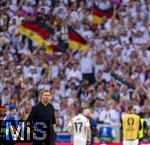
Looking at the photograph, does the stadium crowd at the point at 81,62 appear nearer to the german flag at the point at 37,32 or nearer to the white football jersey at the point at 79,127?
the german flag at the point at 37,32

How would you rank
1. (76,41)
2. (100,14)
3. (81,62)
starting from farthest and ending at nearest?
(100,14), (76,41), (81,62)

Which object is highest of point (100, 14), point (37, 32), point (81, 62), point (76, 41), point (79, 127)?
point (100, 14)

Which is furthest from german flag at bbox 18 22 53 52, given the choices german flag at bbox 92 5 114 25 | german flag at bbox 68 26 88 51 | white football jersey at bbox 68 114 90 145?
white football jersey at bbox 68 114 90 145

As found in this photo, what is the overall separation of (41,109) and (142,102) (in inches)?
389

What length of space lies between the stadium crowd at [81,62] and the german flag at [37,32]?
8.2 inches

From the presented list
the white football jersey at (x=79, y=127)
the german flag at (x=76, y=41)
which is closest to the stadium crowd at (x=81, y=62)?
the german flag at (x=76, y=41)

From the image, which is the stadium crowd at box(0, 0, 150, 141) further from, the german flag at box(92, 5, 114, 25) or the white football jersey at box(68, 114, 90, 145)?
the white football jersey at box(68, 114, 90, 145)

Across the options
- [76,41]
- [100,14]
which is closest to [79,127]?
[76,41]

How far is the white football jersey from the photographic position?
23609 millimetres

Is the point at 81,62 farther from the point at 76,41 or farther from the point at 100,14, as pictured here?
the point at 100,14

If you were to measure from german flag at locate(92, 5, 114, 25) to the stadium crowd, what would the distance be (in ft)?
0.52

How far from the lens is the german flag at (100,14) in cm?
3338

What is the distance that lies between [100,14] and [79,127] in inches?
410

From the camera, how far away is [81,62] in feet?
103
